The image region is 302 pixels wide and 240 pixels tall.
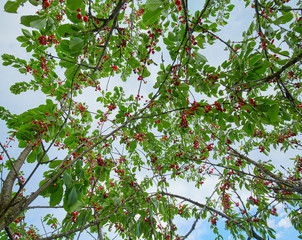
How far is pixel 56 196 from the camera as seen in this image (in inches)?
50.0

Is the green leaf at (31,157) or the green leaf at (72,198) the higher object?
the green leaf at (31,157)

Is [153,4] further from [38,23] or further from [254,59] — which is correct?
[254,59]

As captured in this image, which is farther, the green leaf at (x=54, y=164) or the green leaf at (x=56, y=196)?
the green leaf at (x=54, y=164)

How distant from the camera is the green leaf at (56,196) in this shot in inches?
49.7

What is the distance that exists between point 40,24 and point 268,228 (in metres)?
3.39

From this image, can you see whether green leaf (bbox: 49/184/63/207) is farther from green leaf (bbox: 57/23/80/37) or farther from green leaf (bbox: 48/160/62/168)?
green leaf (bbox: 57/23/80/37)

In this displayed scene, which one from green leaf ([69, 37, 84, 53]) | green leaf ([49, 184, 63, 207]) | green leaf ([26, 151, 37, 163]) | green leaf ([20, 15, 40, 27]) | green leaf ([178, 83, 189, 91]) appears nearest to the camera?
green leaf ([20, 15, 40, 27])

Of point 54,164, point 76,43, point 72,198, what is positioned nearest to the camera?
point 76,43

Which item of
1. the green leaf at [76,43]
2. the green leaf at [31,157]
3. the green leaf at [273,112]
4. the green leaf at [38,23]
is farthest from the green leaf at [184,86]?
the green leaf at [31,157]

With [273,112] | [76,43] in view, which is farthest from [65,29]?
[273,112]

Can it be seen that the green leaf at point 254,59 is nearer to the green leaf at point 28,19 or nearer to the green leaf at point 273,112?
the green leaf at point 273,112

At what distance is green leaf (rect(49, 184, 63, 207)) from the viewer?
4.14 feet

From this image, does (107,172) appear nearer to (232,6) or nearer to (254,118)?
(254,118)

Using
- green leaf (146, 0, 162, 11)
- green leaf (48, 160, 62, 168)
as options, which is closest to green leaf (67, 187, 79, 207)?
green leaf (48, 160, 62, 168)
